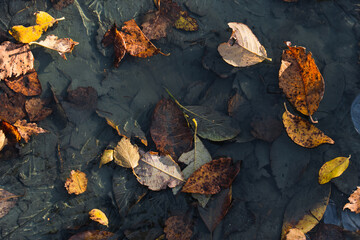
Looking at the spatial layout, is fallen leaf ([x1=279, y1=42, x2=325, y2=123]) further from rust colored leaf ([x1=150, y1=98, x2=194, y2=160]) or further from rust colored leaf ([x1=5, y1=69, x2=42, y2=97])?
rust colored leaf ([x1=5, y1=69, x2=42, y2=97])

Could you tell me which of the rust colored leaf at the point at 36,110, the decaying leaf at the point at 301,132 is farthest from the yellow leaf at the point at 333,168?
the rust colored leaf at the point at 36,110

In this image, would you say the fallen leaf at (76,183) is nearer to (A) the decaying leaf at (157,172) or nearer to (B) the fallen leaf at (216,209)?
(A) the decaying leaf at (157,172)

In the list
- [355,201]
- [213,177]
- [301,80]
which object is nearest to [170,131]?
[213,177]

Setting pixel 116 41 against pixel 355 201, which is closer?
pixel 355 201

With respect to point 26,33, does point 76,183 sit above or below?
below

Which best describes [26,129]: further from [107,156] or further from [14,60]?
[107,156]

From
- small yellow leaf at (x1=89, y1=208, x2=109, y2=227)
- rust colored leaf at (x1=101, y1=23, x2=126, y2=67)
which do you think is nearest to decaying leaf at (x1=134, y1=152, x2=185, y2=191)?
small yellow leaf at (x1=89, y1=208, x2=109, y2=227)
